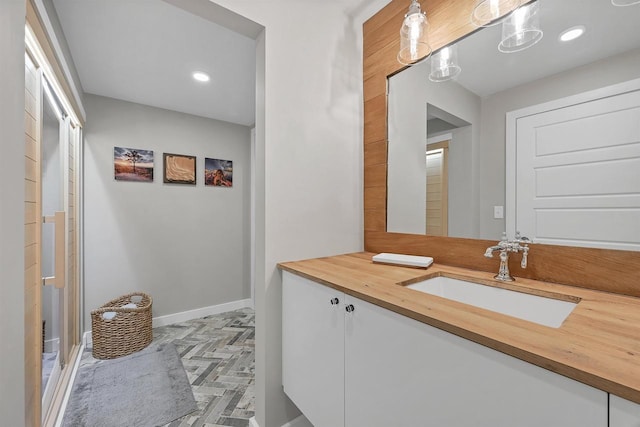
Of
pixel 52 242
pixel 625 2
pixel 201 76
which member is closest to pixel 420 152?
pixel 625 2

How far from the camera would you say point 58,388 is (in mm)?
1704

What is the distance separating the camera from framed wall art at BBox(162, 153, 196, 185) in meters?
2.91

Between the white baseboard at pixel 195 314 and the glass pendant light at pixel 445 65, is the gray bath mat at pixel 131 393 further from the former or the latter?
the glass pendant light at pixel 445 65

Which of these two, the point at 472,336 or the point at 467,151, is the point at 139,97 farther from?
the point at 472,336

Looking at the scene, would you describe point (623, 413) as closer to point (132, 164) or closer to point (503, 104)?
point (503, 104)

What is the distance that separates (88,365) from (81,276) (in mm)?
789

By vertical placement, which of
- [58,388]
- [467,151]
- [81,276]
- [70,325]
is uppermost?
[467,151]

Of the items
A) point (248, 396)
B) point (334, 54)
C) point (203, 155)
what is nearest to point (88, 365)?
point (248, 396)

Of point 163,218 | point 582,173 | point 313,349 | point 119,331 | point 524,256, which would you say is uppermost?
point 582,173

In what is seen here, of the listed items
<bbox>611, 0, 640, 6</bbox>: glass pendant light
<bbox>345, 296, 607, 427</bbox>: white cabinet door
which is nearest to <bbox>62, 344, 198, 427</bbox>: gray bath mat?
<bbox>345, 296, 607, 427</bbox>: white cabinet door

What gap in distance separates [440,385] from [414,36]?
1443 mm

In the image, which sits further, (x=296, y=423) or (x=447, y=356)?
(x=296, y=423)

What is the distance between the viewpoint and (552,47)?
102 cm

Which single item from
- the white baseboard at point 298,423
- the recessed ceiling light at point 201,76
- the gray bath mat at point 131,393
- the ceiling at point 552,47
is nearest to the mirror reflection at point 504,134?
the ceiling at point 552,47
